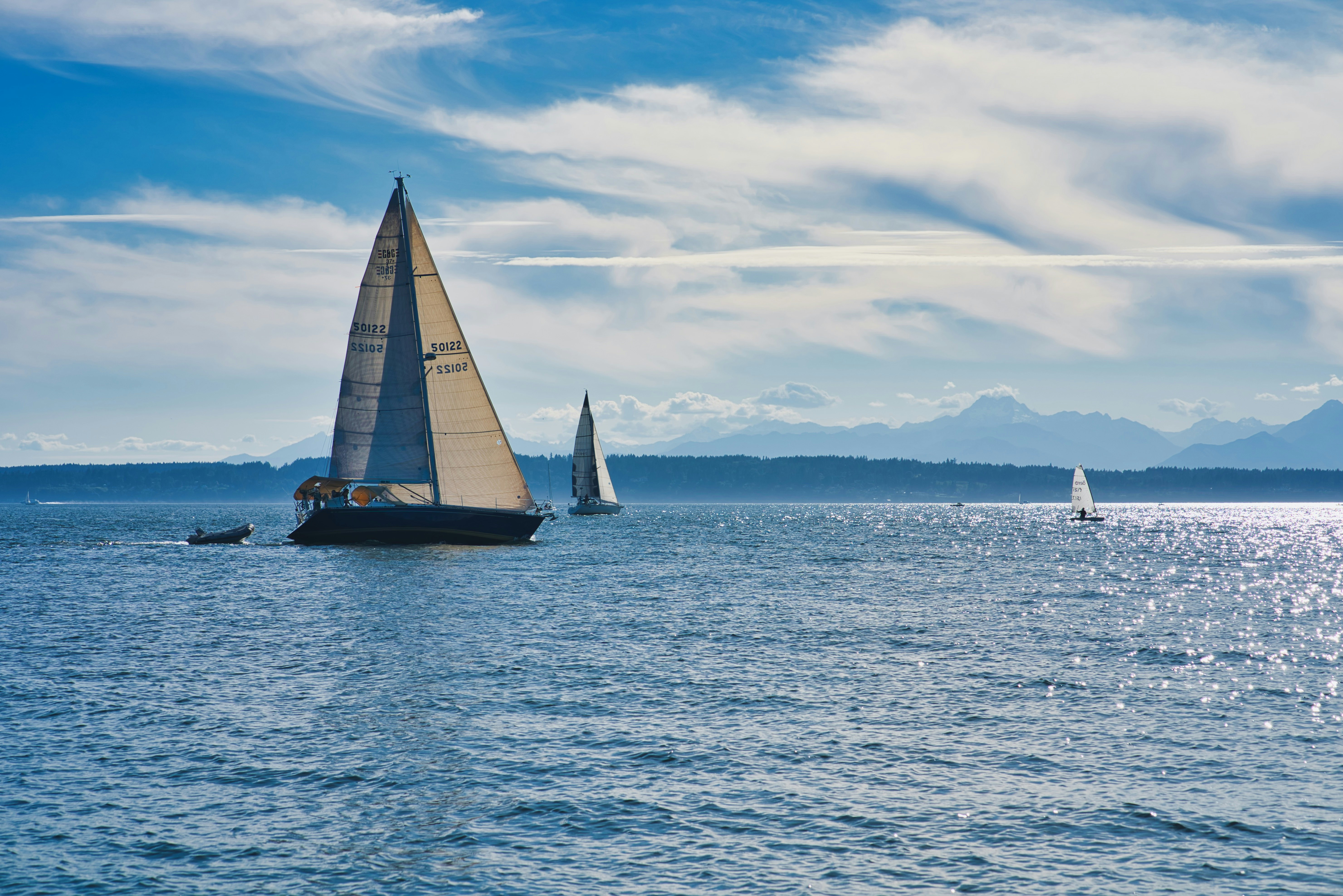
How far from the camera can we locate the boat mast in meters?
63.6

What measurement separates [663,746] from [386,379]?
Answer: 48815 millimetres

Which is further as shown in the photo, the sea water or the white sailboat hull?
the white sailboat hull

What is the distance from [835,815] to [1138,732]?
9222 millimetres

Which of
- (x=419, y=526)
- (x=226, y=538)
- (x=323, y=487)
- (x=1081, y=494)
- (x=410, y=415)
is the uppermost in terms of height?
(x=410, y=415)

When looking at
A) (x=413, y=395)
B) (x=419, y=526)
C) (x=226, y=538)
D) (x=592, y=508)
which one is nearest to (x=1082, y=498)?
(x=592, y=508)

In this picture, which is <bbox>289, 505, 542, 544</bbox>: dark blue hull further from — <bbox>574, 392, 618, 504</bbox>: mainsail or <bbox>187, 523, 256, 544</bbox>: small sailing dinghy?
<bbox>574, 392, 618, 504</bbox>: mainsail

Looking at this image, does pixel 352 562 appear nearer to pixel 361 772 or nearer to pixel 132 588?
pixel 132 588

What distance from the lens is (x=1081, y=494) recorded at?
174 metres

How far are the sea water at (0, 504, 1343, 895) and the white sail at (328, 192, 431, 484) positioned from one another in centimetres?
1651

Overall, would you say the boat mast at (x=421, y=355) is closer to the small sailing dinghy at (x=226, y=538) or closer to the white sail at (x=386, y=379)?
the white sail at (x=386, y=379)

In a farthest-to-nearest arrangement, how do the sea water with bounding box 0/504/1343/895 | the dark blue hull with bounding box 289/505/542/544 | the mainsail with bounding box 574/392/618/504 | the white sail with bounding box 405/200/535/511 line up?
1. the mainsail with bounding box 574/392/618/504
2. the white sail with bounding box 405/200/535/511
3. the dark blue hull with bounding box 289/505/542/544
4. the sea water with bounding box 0/504/1343/895

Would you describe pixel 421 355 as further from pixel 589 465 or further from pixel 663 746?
pixel 589 465

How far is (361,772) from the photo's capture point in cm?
1891

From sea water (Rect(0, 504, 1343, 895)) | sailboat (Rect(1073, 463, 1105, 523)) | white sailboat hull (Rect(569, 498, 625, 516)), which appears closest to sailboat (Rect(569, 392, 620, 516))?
white sailboat hull (Rect(569, 498, 625, 516))
